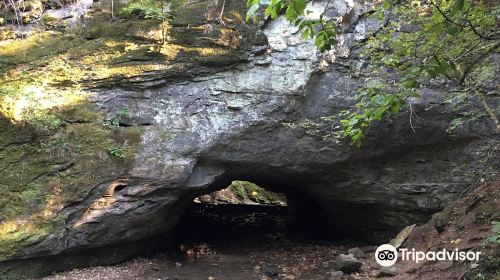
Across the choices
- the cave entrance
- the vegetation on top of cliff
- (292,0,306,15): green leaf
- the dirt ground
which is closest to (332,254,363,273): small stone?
the dirt ground

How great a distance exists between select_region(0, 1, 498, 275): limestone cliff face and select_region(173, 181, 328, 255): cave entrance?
7.30ft

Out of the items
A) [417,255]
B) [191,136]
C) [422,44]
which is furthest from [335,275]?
[422,44]

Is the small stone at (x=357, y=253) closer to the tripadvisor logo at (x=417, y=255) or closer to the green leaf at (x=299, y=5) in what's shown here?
the tripadvisor logo at (x=417, y=255)

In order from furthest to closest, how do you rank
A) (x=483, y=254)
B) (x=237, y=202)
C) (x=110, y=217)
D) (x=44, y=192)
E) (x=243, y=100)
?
1. (x=237, y=202)
2. (x=243, y=100)
3. (x=110, y=217)
4. (x=44, y=192)
5. (x=483, y=254)

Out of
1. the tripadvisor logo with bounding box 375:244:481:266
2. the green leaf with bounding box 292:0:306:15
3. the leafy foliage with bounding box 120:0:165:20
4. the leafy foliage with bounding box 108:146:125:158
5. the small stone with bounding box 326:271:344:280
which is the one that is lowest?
the small stone with bounding box 326:271:344:280

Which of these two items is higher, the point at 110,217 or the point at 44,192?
the point at 44,192

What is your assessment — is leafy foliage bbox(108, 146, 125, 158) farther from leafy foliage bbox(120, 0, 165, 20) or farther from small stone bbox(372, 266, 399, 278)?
small stone bbox(372, 266, 399, 278)

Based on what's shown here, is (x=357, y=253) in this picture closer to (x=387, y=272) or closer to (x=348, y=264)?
(x=348, y=264)

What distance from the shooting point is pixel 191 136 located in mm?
6789

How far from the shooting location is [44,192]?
587 cm

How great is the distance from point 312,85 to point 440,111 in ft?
8.02

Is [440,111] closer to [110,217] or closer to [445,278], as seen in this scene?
[445,278]

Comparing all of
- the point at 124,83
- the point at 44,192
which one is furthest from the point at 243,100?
the point at 44,192

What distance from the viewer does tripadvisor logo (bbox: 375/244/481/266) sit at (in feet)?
15.6
